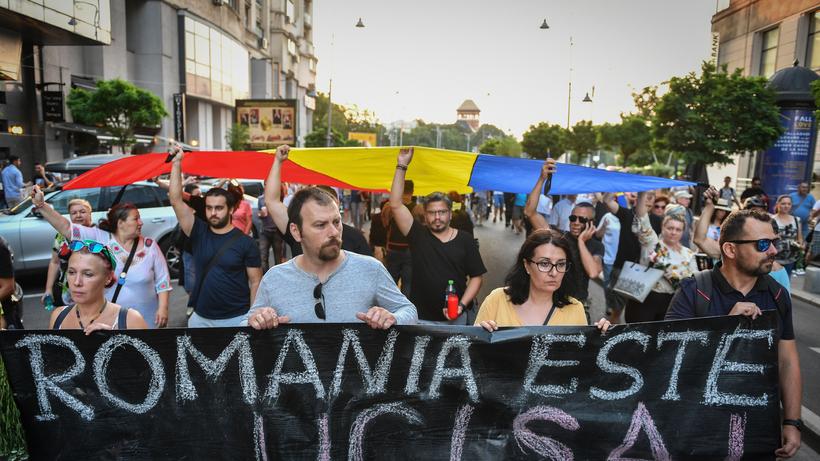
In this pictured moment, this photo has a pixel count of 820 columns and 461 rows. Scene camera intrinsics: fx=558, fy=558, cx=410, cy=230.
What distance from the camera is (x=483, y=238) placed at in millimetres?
17453

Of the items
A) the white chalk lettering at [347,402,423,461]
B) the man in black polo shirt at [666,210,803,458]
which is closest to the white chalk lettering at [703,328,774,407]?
the man in black polo shirt at [666,210,803,458]

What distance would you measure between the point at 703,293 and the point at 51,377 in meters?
3.40

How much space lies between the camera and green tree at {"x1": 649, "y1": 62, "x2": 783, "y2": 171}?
18922 millimetres

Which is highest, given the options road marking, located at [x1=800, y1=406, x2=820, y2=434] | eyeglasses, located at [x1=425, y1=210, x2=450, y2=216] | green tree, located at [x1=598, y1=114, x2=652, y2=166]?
green tree, located at [x1=598, y1=114, x2=652, y2=166]

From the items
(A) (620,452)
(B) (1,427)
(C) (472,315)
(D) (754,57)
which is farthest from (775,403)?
(D) (754,57)

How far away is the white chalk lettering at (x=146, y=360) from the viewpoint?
2748mm

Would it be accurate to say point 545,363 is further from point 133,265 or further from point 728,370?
point 133,265

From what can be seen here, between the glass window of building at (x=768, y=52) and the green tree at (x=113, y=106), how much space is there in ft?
97.8

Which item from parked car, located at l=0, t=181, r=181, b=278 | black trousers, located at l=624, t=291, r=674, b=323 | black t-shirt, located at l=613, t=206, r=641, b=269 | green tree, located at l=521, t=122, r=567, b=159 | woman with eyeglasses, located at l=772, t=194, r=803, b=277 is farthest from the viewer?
green tree, located at l=521, t=122, r=567, b=159

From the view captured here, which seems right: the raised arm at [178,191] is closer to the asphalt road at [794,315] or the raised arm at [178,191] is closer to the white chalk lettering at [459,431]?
the white chalk lettering at [459,431]

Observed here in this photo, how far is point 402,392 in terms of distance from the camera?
2.81 metres

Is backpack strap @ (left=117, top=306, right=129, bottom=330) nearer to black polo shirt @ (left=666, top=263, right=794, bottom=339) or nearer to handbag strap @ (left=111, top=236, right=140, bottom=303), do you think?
handbag strap @ (left=111, top=236, right=140, bottom=303)

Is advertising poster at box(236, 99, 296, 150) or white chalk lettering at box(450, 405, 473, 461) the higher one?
advertising poster at box(236, 99, 296, 150)

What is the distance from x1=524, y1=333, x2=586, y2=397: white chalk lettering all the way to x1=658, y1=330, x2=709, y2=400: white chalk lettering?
435mm
